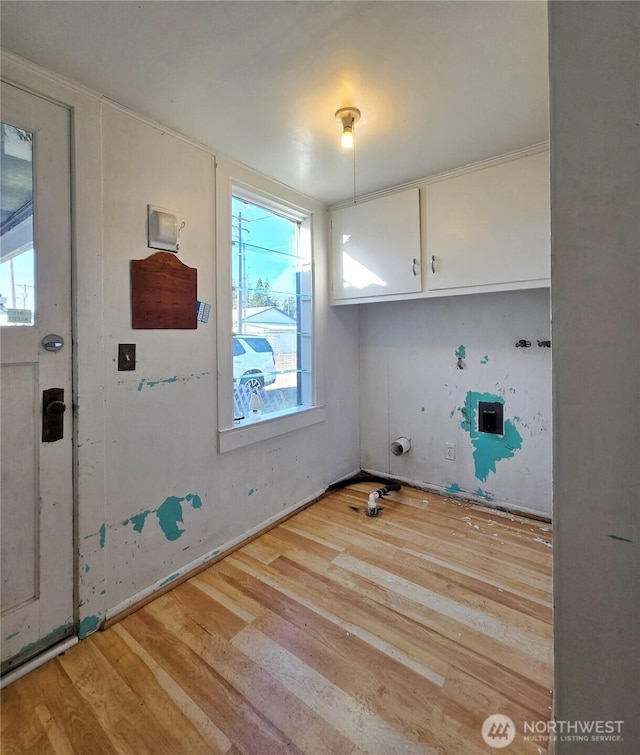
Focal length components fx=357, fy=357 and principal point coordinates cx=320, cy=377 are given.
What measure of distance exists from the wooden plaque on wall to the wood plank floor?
131cm

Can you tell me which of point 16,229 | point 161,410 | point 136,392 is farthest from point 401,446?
point 16,229

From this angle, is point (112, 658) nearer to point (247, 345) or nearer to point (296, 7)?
point (247, 345)

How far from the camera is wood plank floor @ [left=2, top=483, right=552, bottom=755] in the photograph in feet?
3.59

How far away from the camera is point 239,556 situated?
2.00 metres

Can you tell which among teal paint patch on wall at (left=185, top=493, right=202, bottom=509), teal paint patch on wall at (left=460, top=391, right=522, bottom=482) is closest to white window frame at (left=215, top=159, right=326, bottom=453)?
teal paint patch on wall at (left=185, top=493, right=202, bottom=509)

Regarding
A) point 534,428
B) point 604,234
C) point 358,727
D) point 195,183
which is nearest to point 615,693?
point 604,234

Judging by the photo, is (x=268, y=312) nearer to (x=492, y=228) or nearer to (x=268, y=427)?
(x=268, y=427)

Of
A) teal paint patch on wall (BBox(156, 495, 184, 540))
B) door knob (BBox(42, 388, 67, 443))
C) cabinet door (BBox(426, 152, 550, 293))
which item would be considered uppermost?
cabinet door (BBox(426, 152, 550, 293))

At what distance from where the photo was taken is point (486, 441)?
8.33ft

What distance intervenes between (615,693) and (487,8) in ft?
5.65

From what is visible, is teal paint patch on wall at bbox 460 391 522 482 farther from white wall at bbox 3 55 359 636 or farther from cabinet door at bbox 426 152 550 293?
white wall at bbox 3 55 359 636

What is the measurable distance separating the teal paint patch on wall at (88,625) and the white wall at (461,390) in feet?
7.05

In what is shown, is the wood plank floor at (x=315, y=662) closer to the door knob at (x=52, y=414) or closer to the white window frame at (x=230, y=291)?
the white window frame at (x=230, y=291)

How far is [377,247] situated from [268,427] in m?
1.45
